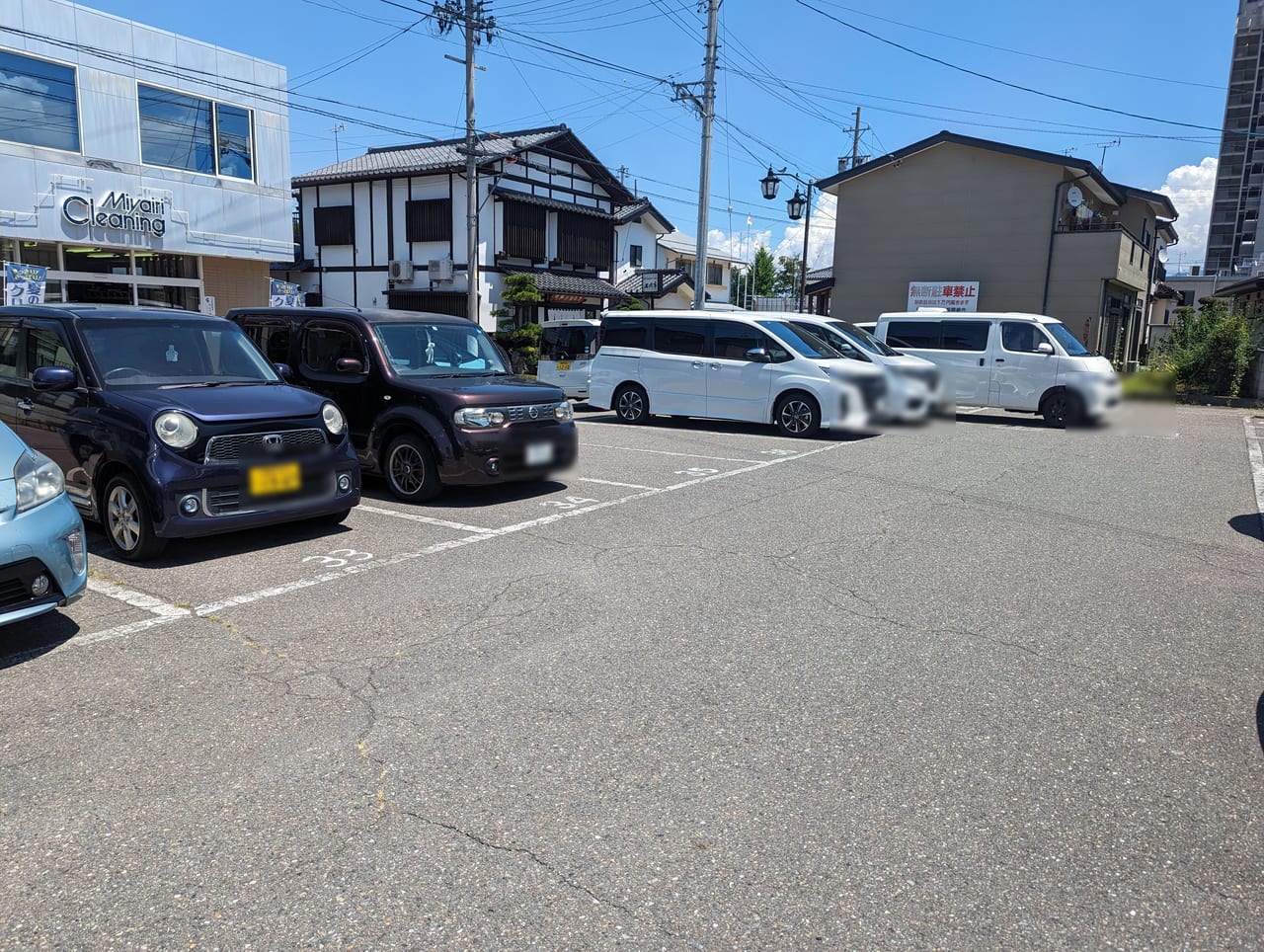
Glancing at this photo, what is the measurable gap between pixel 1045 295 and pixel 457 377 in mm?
19737

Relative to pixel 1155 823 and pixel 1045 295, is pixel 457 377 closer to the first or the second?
A: pixel 1155 823

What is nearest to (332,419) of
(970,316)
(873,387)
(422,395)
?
(422,395)

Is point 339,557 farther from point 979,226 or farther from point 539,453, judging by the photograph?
point 979,226

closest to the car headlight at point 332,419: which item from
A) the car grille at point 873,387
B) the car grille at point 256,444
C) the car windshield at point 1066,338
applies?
the car grille at point 256,444

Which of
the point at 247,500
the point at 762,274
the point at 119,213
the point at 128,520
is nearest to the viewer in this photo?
the point at 128,520

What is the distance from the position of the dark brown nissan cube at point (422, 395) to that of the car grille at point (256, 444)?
1263 mm

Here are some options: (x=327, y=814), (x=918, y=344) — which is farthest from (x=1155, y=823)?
(x=918, y=344)

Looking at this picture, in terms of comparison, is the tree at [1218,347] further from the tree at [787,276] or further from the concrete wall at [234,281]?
the tree at [787,276]

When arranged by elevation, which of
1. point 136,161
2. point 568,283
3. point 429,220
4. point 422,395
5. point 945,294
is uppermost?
point 429,220

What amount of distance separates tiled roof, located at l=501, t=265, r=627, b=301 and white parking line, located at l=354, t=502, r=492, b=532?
830 inches

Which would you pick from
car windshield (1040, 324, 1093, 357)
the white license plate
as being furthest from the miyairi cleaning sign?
car windshield (1040, 324, 1093, 357)

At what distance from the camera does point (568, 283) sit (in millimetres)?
29469

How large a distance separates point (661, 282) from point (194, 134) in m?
18.5

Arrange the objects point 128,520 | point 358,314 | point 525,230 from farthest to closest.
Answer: point 525,230 → point 358,314 → point 128,520
